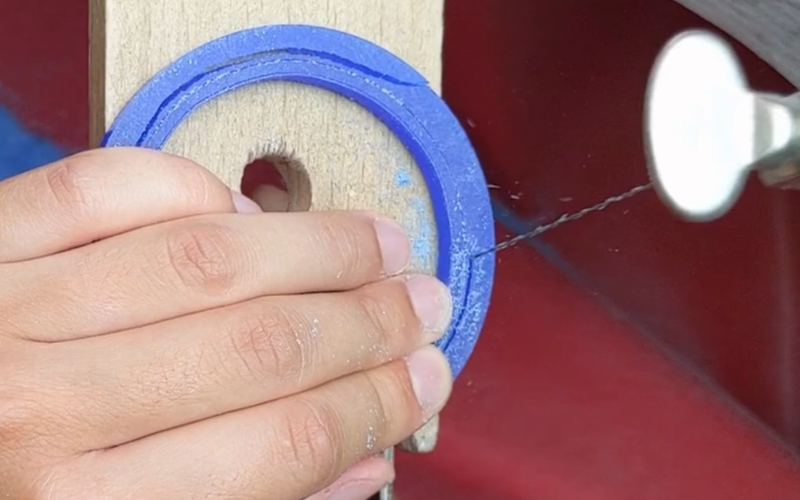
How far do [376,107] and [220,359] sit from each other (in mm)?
148

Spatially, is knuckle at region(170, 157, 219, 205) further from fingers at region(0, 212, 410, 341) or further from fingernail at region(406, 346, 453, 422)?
fingernail at region(406, 346, 453, 422)

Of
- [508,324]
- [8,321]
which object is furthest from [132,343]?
[508,324]

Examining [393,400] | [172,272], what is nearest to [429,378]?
[393,400]

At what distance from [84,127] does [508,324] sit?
0.37 metres

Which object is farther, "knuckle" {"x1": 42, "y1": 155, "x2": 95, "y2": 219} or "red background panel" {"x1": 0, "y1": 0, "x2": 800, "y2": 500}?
"red background panel" {"x1": 0, "y1": 0, "x2": 800, "y2": 500}

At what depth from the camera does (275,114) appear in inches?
15.6

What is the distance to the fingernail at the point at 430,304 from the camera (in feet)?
1.27

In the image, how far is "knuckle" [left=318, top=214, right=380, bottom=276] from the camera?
0.36 metres

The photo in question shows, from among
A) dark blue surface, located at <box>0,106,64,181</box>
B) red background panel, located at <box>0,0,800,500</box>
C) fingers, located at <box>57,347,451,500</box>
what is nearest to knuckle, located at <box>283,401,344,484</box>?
fingers, located at <box>57,347,451,500</box>

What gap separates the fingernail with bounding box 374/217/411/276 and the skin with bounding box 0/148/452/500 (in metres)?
0.02

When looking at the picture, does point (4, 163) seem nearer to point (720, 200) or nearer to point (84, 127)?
point (84, 127)

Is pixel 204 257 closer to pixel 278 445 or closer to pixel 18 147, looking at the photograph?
pixel 278 445

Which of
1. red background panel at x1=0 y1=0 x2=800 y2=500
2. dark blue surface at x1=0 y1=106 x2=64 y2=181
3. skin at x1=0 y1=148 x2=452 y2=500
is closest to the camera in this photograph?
skin at x1=0 y1=148 x2=452 y2=500

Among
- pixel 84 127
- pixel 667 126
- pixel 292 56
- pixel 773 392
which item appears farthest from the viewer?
pixel 84 127
